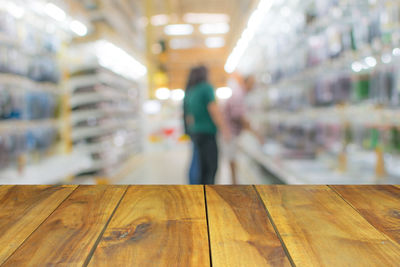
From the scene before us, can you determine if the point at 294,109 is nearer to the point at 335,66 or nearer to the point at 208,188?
the point at 335,66

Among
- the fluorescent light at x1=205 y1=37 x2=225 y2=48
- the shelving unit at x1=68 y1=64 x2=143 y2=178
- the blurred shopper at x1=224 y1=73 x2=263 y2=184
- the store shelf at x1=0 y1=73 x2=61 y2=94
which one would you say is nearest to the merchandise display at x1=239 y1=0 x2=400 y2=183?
the blurred shopper at x1=224 y1=73 x2=263 y2=184

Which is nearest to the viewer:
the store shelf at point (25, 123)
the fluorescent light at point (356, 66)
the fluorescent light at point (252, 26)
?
the fluorescent light at point (356, 66)

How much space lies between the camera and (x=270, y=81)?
182 inches

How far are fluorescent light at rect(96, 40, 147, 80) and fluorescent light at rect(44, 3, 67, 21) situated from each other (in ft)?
2.70

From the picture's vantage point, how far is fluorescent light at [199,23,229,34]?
32.7 ft

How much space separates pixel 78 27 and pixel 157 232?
4.03 meters

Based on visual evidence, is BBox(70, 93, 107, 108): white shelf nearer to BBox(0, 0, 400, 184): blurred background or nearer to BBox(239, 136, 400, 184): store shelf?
BBox(0, 0, 400, 184): blurred background

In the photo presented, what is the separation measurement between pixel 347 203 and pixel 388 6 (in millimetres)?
1318

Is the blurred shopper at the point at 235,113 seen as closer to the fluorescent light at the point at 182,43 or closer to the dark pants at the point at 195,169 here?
the dark pants at the point at 195,169

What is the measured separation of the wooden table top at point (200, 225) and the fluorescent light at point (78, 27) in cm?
349

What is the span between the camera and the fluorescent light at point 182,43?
35.2 ft

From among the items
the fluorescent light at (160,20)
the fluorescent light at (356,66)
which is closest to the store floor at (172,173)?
the fluorescent light at (356,66)

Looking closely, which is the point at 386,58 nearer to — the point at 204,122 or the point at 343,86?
the point at 343,86

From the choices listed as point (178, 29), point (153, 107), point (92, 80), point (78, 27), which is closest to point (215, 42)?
point (178, 29)
